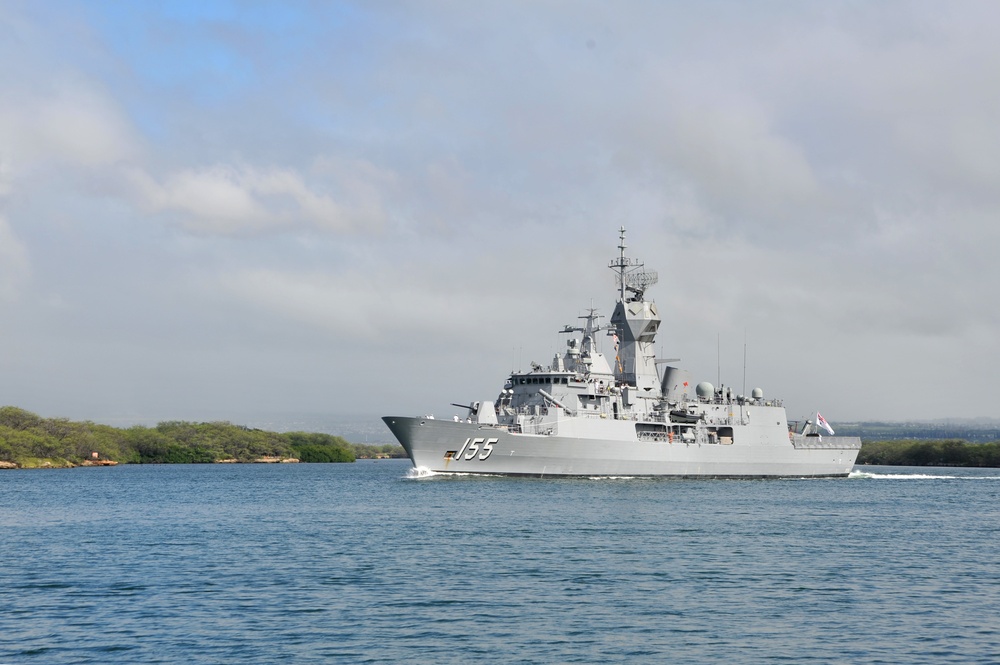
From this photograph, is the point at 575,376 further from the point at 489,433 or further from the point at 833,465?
the point at 833,465

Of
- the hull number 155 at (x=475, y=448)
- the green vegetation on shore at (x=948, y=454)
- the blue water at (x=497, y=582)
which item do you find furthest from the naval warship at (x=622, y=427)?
the green vegetation on shore at (x=948, y=454)

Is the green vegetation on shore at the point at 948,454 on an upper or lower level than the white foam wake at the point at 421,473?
upper

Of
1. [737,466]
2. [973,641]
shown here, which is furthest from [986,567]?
[737,466]

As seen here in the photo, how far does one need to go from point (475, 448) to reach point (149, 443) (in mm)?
66888

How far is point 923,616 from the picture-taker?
17.8m

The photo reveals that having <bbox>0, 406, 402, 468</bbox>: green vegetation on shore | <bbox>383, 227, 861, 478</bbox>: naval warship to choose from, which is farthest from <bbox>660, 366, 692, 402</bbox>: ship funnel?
<bbox>0, 406, 402, 468</bbox>: green vegetation on shore

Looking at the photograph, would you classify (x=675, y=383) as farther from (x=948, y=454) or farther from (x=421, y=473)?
(x=948, y=454)

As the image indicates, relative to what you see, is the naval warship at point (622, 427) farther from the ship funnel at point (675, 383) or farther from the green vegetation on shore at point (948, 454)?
the green vegetation on shore at point (948, 454)

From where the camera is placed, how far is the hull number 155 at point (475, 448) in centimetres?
4837

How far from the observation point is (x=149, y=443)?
104 m

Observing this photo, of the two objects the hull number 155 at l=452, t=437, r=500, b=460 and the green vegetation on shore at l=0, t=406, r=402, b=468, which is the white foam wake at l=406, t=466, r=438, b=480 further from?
the green vegetation on shore at l=0, t=406, r=402, b=468

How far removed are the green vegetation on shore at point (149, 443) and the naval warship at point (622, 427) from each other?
4469 centimetres

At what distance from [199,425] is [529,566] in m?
105

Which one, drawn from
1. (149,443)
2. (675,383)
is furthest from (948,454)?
(149,443)
